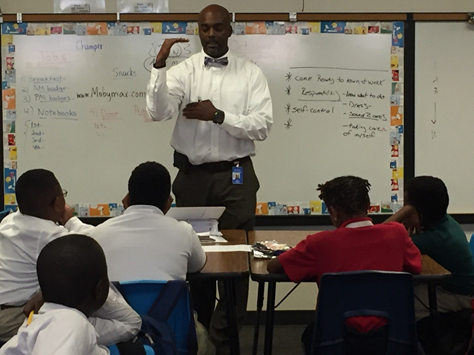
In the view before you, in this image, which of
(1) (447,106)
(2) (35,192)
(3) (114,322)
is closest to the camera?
(3) (114,322)

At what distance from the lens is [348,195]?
94.7 inches

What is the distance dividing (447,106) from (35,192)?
313cm

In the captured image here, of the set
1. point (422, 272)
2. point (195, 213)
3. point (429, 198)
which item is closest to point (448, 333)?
point (422, 272)

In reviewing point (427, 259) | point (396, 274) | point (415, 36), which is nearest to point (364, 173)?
point (415, 36)

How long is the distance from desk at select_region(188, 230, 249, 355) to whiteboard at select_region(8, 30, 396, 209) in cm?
149

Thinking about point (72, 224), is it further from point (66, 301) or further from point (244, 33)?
point (244, 33)

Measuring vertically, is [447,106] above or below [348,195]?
above

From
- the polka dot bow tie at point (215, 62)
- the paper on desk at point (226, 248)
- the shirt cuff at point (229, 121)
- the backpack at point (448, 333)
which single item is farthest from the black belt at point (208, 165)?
the backpack at point (448, 333)

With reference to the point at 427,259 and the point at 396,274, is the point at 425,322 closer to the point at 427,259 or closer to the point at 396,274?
the point at 427,259

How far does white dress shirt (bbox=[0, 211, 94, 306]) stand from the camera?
218cm

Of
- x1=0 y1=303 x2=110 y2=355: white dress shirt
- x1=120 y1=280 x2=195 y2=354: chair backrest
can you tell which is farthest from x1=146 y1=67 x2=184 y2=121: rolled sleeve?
x1=0 y1=303 x2=110 y2=355: white dress shirt

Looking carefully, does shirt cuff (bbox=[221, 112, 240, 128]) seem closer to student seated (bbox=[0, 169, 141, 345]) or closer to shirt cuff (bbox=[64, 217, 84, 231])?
shirt cuff (bbox=[64, 217, 84, 231])

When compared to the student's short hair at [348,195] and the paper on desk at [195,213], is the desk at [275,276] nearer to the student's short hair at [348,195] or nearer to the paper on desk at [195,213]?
the paper on desk at [195,213]

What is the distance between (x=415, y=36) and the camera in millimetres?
4281
